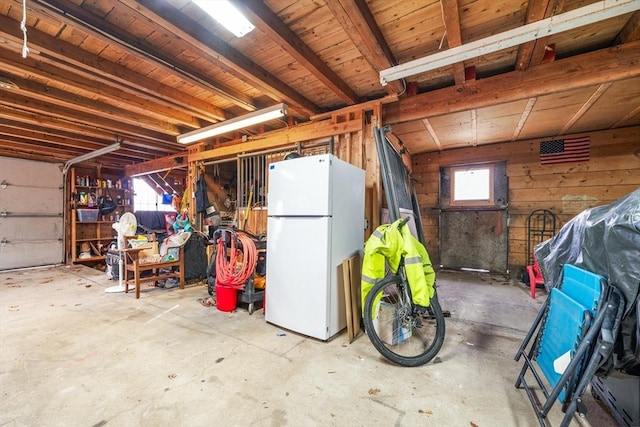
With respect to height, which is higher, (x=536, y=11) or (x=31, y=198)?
(x=536, y=11)

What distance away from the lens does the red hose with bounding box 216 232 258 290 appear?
3145 mm

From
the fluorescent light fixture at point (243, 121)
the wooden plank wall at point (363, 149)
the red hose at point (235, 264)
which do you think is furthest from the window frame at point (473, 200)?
the red hose at point (235, 264)

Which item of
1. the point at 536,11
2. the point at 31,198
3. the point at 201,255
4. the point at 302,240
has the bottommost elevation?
the point at 201,255

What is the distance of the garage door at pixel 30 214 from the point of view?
6176mm

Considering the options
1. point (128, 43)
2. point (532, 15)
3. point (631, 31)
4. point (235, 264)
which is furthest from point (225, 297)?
point (631, 31)

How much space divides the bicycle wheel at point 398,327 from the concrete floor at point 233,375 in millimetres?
120

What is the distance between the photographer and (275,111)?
138 inches

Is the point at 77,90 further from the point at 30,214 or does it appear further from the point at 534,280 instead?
the point at 534,280

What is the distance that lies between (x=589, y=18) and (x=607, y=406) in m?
2.51

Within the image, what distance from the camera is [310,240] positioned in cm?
263

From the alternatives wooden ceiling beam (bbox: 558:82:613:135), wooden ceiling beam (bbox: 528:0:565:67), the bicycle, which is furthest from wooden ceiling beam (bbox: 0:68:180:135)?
wooden ceiling beam (bbox: 558:82:613:135)

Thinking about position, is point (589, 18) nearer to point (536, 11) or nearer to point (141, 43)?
point (536, 11)

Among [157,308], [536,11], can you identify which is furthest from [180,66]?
[536,11]

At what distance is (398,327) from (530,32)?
8.45 feet
